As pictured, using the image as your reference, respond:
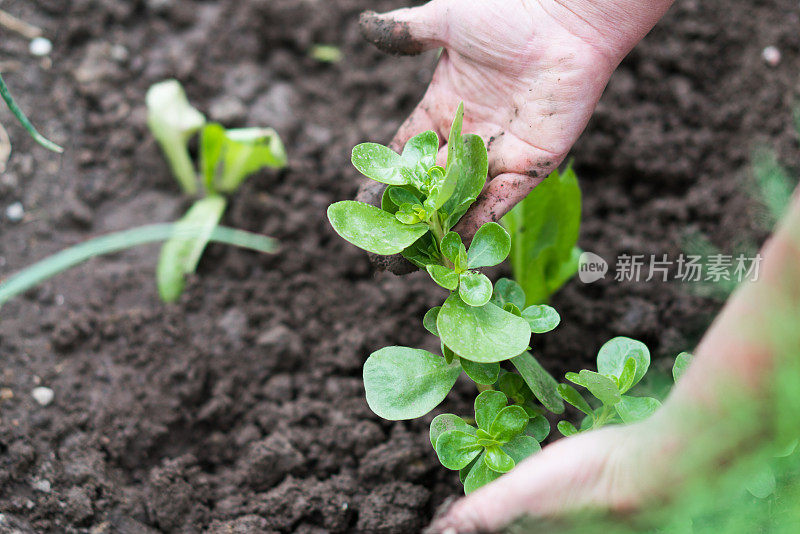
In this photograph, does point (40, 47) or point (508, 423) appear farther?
point (40, 47)

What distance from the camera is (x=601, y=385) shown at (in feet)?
3.20

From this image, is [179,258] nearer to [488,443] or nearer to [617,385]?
[488,443]

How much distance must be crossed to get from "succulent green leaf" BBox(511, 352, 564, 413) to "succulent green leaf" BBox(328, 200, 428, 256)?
0.26m

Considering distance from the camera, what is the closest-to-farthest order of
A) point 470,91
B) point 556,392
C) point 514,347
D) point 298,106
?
point 514,347, point 556,392, point 470,91, point 298,106

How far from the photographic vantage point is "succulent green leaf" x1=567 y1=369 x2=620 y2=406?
3.15 ft

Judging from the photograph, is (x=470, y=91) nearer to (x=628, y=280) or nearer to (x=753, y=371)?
(x=628, y=280)

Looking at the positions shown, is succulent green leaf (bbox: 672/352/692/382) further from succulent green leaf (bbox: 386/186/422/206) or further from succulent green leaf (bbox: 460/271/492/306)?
succulent green leaf (bbox: 386/186/422/206)

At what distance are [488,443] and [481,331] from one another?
0.59ft

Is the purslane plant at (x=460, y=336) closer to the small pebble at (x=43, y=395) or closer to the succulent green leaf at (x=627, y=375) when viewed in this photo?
the succulent green leaf at (x=627, y=375)

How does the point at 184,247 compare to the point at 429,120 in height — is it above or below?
below

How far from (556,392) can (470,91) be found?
0.67 m

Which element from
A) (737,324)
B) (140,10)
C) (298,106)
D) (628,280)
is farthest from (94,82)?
(737,324)

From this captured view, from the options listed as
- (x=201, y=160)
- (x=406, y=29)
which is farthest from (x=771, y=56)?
(x=201, y=160)

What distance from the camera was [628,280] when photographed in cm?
168
